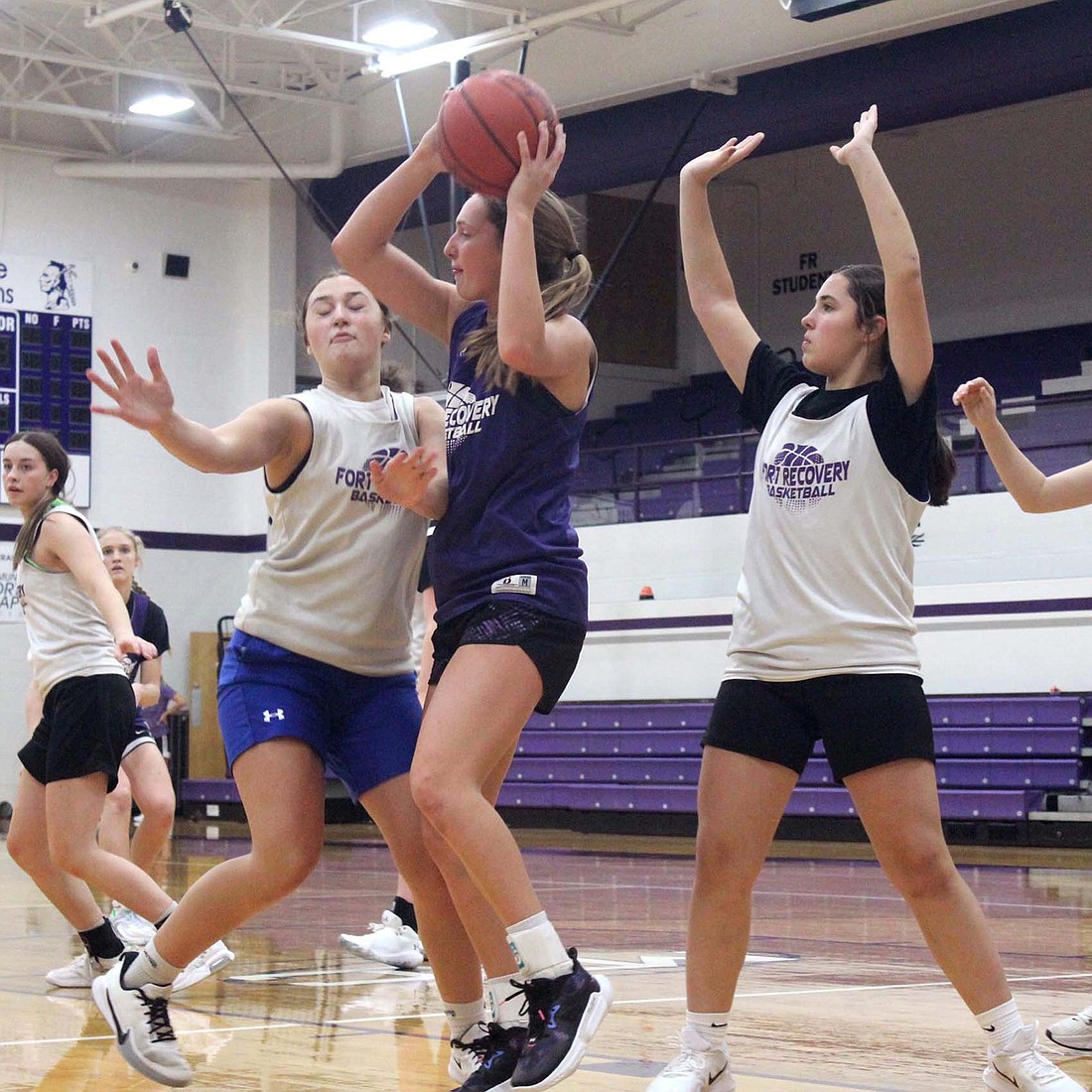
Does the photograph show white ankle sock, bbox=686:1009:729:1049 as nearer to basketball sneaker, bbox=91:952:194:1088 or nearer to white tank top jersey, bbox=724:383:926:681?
white tank top jersey, bbox=724:383:926:681

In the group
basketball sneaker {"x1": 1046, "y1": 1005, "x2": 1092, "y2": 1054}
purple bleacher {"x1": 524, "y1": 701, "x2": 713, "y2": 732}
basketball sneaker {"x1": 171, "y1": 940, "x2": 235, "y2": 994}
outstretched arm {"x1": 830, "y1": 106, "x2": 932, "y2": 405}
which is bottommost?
purple bleacher {"x1": 524, "y1": 701, "x2": 713, "y2": 732}

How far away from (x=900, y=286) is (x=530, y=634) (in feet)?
3.01

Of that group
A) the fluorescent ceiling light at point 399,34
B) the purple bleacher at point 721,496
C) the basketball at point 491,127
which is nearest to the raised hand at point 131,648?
the basketball at point 491,127

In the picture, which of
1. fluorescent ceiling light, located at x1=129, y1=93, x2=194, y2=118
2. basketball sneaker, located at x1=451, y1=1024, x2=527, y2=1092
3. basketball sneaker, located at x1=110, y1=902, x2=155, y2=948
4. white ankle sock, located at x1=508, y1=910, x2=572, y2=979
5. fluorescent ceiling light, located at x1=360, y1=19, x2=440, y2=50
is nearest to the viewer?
white ankle sock, located at x1=508, y1=910, x2=572, y2=979

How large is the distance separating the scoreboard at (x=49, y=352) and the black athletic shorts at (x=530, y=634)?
13.2 m

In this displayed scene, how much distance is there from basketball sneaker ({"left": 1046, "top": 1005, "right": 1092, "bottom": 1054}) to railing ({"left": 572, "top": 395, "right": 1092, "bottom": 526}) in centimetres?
817

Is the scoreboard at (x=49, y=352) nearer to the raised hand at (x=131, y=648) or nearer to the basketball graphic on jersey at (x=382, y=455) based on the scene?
the raised hand at (x=131, y=648)

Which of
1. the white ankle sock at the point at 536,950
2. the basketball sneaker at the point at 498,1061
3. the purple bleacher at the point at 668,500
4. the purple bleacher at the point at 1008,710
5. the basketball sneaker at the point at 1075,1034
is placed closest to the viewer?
the white ankle sock at the point at 536,950

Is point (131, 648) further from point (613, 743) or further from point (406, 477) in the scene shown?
point (613, 743)

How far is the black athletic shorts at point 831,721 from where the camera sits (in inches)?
119

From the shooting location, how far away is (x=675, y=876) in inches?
348

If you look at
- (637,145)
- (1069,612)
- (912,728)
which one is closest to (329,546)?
(912,728)

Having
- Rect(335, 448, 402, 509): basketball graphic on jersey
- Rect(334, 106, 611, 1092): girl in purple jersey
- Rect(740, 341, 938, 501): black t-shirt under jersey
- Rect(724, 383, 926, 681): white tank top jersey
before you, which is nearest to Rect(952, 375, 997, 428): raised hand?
Rect(740, 341, 938, 501): black t-shirt under jersey

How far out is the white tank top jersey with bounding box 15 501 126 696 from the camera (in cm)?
492
